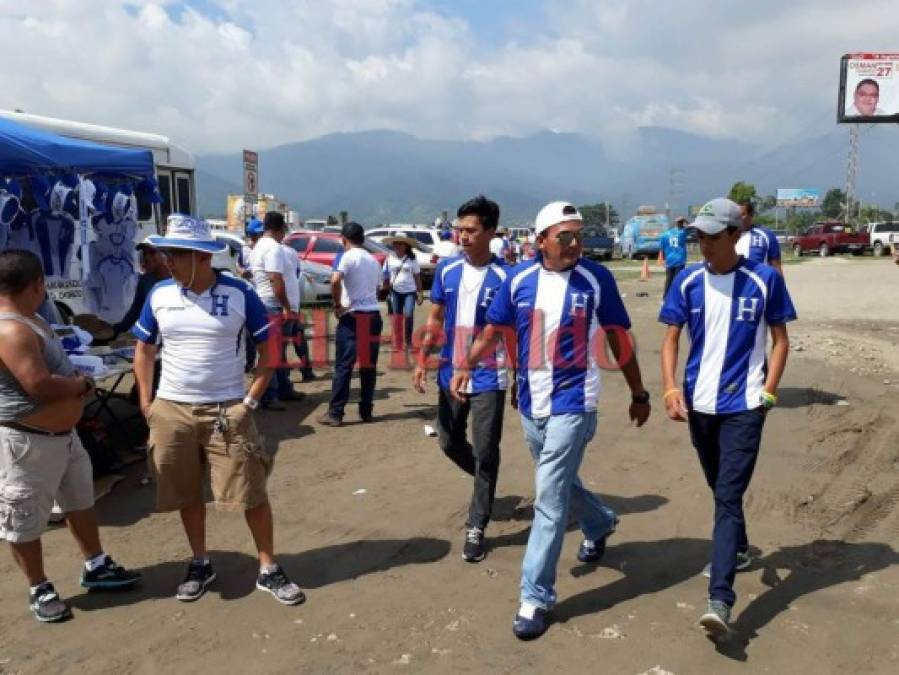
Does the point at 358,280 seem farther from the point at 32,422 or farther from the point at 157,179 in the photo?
the point at 157,179

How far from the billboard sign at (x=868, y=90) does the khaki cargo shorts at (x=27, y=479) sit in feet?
145

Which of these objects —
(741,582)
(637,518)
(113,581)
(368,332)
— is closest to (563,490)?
(741,582)

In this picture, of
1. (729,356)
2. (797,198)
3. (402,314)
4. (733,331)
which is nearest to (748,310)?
(733,331)

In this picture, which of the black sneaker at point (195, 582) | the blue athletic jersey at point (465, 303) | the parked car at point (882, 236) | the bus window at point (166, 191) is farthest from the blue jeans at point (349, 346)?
the parked car at point (882, 236)

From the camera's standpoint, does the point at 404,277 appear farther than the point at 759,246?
Yes

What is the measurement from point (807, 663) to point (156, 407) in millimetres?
3141

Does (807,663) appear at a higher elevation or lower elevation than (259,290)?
lower

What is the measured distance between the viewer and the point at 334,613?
359 cm

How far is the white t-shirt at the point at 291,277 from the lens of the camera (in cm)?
733

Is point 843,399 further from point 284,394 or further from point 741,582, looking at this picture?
point 284,394

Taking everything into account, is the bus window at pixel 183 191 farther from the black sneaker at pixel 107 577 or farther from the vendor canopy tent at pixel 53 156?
the black sneaker at pixel 107 577

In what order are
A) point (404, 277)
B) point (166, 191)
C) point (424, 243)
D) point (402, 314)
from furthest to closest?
1. point (424, 243)
2. point (166, 191)
3. point (402, 314)
4. point (404, 277)

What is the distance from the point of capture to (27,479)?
11.1 ft

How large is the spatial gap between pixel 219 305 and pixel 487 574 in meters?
1.98
